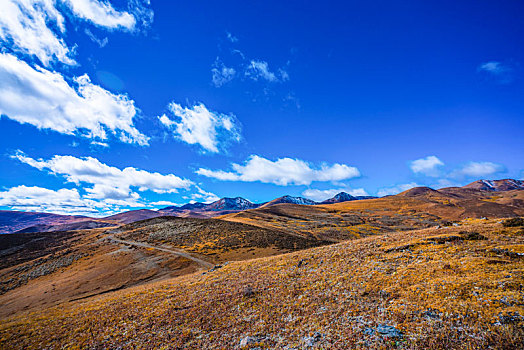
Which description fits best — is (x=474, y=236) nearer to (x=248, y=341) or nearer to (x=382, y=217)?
(x=248, y=341)

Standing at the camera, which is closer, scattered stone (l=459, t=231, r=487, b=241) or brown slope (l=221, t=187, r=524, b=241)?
scattered stone (l=459, t=231, r=487, b=241)

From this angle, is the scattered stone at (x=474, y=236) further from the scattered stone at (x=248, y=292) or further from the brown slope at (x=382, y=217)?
the brown slope at (x=382, y=217)

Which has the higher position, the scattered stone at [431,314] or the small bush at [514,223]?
the small bush at [514,223]

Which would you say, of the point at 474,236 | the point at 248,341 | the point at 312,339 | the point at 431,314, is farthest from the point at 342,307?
the point at 474,236

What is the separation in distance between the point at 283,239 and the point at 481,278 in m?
46.0

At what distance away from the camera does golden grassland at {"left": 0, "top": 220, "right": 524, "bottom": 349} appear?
8766mm

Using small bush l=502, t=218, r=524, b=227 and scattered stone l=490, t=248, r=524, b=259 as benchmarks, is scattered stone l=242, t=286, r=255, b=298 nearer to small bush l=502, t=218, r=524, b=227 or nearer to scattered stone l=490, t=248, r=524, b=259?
scattered stone l=490, t=248, r=524, b=259

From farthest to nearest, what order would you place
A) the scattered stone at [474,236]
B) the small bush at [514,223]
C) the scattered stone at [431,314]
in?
1. the small bush at [514,223]
2. the scattered stone at [474,236]
3. the scattered stone at [431,314]

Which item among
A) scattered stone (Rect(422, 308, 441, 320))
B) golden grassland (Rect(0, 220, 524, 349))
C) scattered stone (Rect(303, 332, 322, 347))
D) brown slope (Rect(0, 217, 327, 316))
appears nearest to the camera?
golden grassland (Rect(0, 220, 524, 349))

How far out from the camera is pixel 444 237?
2009cm

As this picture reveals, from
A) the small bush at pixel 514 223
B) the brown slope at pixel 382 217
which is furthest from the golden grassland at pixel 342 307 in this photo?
the brown slope at pixel 382 217

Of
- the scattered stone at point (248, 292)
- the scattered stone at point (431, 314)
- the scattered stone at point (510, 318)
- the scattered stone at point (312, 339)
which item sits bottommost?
the scattered stone at point (312, 339)

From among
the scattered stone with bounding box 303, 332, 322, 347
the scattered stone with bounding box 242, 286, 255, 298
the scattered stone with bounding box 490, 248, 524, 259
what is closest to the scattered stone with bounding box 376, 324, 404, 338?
the scattered stone with bounding box 303, 332, 322, 347

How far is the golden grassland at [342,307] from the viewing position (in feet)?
28.8
